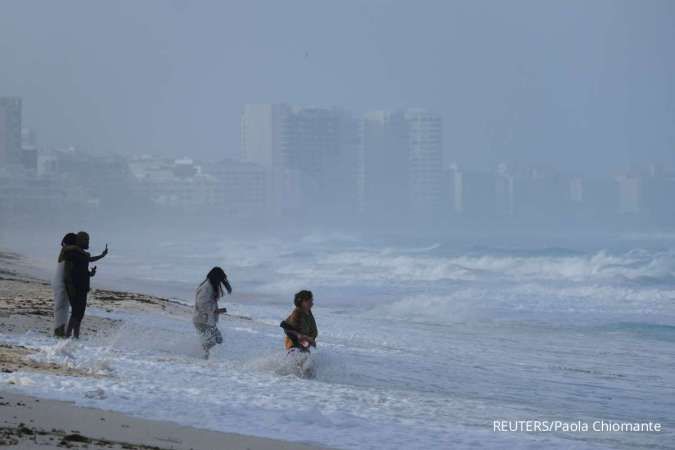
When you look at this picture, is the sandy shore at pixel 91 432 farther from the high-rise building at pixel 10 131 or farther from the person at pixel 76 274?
the high-rise building at pixel 10 131

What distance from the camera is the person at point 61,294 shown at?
41.8 feet

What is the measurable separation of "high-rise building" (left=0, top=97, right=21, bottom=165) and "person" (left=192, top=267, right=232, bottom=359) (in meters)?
147

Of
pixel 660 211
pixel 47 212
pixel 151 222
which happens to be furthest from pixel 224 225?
pixel 660 211

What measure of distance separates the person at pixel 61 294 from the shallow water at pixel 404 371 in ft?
1.33

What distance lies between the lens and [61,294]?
502 inches

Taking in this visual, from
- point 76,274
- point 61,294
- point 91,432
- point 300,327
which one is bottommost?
point 91,432

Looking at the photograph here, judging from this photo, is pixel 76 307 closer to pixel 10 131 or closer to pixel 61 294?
pixel 61 294

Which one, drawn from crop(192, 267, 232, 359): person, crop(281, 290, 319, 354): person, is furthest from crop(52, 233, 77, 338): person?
crop(281, 290, 319, 354): person

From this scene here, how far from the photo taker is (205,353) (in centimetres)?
1292

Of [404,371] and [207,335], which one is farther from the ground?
[207,335]

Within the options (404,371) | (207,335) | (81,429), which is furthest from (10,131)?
(81,429)

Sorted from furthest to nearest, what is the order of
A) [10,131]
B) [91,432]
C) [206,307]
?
1. [10,131]
2. [206,307]
3. [91,432]

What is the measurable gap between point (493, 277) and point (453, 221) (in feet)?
486

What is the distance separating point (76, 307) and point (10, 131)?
151956 millimetres
